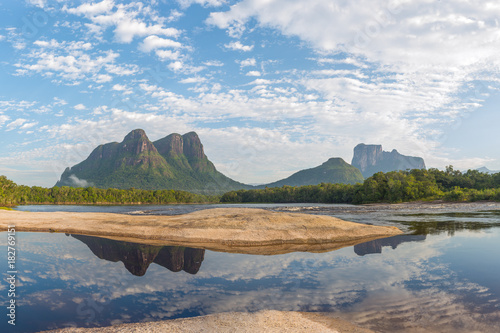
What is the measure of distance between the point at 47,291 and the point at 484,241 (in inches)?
1271

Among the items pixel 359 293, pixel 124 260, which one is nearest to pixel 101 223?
pixel 124 260

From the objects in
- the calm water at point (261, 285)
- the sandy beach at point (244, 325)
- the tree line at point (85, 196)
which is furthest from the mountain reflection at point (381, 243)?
the tree line at point (85, 196)

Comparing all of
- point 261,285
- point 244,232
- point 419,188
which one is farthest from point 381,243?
point 419,188

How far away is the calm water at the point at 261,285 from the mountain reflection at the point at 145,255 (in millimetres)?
69

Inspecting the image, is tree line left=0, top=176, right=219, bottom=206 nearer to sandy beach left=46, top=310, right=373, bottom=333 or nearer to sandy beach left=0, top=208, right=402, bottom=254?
sandy beach left=0, top=208, right=402, bottom=254

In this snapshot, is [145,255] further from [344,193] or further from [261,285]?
[344,193]

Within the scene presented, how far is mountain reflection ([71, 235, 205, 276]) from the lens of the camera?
1723 cm

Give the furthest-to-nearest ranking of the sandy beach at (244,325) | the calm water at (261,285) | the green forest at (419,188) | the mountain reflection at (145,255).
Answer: the green forest at (419,188), the mountain reflection at (145,255), the calm water at (261,285), the sandy beach at (244,325)

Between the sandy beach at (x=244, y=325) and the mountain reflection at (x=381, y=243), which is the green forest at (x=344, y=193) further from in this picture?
the sandy beach at (x=244, y=325)

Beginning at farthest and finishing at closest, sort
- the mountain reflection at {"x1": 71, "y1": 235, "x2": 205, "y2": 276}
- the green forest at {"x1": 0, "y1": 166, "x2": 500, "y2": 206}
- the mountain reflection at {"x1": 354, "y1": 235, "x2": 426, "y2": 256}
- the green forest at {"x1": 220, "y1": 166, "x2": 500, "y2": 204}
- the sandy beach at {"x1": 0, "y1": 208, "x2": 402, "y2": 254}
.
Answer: the green forest at {"x1": 0, "y1": 166, "x2": 500, "y2": 206} < the green forest at {"x1": 220, "y1": 166, "x2": 500, "y2": 204} < the sandy beach at {"x1": 0, "y1": 208, "x2": 402, "y2": 254} < the mountain reflection at {"x1": 354, "y1": 235, "x2": 426, "y2": 256} < the mountain reflection at {"x1": 71, "y1": 235, "x2": 205, "y2": 276}

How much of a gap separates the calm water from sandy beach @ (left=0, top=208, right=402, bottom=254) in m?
2.80

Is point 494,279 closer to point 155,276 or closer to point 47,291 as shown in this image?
point 155,276

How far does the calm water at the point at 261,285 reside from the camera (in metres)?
10.3

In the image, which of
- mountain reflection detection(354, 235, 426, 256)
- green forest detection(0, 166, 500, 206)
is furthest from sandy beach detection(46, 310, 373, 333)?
green forest detection(0, 166, 500, 206)
